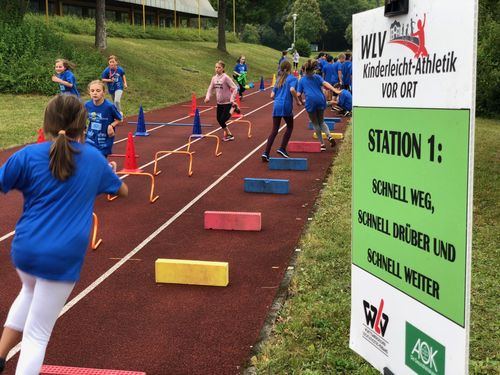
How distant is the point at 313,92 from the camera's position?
13.4m

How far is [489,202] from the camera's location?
391 inches

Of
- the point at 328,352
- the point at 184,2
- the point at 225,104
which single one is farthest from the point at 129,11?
the point at 328,352

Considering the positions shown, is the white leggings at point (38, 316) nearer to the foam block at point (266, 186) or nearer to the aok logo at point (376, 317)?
the aok logo at point (376, 317)

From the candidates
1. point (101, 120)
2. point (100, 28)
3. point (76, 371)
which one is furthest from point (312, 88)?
point (100, 28)

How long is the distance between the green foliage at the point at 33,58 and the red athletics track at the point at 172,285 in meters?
A: 13.8

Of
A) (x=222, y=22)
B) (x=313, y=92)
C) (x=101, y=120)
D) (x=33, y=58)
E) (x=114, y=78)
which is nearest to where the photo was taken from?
(x=101, y=120)

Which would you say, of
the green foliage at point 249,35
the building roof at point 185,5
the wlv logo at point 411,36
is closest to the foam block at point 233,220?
the wlv logo at point 411,36

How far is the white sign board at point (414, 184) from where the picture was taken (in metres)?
2.76

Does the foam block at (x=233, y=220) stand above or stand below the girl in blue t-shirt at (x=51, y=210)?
below

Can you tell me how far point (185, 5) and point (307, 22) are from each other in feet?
130

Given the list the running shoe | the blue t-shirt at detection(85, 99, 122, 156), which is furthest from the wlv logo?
the running shoe

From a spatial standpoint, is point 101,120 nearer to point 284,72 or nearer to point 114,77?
point 284,72

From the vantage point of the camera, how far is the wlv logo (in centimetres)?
296

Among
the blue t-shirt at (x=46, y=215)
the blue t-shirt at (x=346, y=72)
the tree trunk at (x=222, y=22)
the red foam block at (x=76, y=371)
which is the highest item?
the tree trunk at (x=222, y=22)
